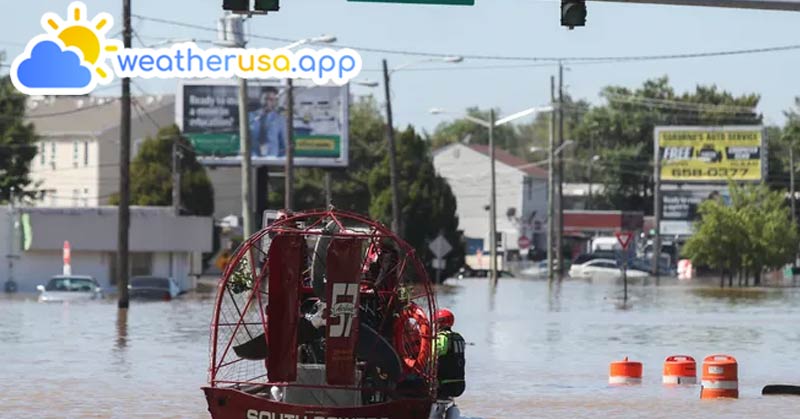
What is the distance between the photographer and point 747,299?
6556 cm

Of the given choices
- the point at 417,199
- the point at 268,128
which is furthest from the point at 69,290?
the point at 417,199

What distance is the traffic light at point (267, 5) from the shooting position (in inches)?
865

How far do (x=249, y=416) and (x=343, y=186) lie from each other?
95470mm

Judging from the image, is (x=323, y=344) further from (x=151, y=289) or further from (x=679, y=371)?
(x=151, y=289)

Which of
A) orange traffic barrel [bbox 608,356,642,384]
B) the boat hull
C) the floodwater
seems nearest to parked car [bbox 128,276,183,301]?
the floodwater

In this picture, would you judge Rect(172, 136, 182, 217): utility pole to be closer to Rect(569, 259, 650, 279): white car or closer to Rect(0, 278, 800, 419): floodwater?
Rect(0, 278, 800, 419): floodwater

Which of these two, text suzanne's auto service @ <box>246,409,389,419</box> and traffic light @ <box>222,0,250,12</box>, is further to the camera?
traffic light @ <box>222,0,250,12</box>

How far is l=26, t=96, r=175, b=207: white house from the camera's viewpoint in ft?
345

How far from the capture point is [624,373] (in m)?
25.1

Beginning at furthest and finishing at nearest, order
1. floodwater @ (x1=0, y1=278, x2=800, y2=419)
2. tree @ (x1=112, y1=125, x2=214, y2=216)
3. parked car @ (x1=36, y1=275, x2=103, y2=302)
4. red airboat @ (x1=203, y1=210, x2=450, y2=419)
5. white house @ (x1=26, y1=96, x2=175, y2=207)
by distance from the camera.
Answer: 1. white house @ (x1=26, y1=96, x2=175, y2=207)
2. tree @ (x1=112, y1=125, x2=214, y2=216)
3. parked car @ (x1=36, y1=275, x2=103, y2=302)
4. floodwater @ (x1=0, y1=278, x2=800, y2=419)
5. red airboat @ (x1=203, y1=210, x2=450, y2=419)

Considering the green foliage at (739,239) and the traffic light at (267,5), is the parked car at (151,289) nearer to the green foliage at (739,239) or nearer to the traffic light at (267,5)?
the green foliage at (739,239)

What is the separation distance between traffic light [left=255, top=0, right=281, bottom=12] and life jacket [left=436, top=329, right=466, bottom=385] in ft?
20.2

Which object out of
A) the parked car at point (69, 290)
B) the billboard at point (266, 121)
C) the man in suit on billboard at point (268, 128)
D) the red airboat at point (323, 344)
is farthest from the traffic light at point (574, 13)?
the man in suit on billboard at point (268, 128)

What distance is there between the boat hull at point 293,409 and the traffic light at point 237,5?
7.27 metres
